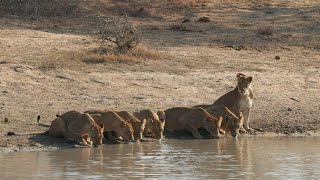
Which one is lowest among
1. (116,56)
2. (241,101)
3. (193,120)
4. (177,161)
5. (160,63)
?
(177,161)

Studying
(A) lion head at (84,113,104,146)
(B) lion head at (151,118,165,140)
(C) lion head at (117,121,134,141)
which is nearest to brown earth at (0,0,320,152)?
(A) lion head at (84,113,104,146)

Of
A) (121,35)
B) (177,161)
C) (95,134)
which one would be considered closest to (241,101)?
(95,134)

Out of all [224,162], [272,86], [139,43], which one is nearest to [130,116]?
[224,162]

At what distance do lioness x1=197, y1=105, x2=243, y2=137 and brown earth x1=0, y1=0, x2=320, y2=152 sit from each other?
2.66ft

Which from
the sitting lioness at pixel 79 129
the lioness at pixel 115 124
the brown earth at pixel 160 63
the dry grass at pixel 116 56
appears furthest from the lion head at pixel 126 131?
the dry grass at pixel 116 56

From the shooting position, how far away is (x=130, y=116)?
1528 cm

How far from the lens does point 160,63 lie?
66.3 ft

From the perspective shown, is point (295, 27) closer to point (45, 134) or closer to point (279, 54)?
point (279, 54)

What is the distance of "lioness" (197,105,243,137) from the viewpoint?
1587 cm

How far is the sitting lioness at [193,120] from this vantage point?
1574cm

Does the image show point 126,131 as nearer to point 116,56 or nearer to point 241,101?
point 241,101

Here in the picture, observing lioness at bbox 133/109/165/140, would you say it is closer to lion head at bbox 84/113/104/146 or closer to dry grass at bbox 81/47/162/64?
lion head at bbox 84/113/104/146

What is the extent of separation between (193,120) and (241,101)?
1134 millimetres

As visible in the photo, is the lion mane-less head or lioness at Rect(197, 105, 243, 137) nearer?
the lion mane-less head
